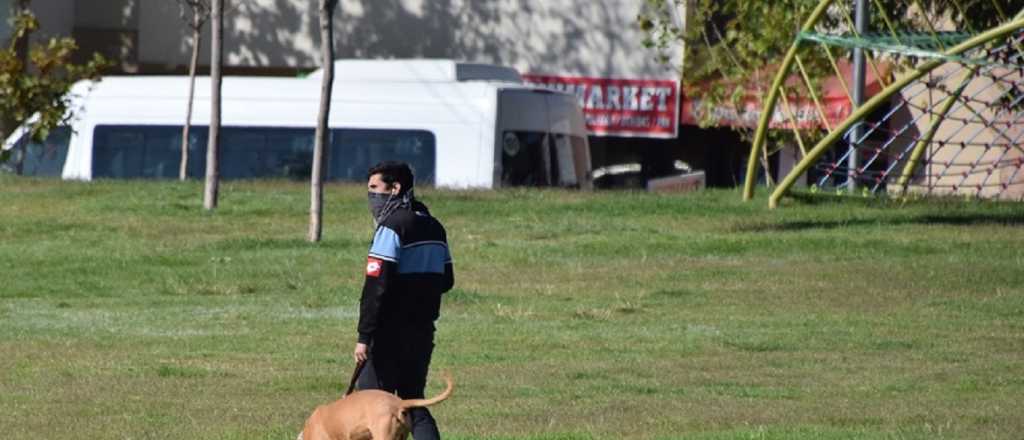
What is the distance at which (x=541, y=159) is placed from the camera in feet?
96.6

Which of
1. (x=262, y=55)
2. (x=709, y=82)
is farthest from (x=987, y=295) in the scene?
(x=262, y=55)

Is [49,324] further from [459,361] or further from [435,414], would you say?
[435,414]

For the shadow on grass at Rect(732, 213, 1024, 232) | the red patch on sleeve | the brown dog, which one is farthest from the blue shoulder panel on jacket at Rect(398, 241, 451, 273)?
the shadow on grass at Rect(732, 213, 1024, 232)

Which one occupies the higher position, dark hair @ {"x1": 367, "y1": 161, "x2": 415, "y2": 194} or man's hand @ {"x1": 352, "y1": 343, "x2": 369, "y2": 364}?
dark hair @ {"x1": 367, "y1": 161, "x2": 415, "y2": 194}

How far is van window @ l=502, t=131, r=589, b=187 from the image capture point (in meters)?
28.9

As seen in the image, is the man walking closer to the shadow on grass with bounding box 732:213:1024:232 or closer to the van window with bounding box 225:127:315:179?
the shadow on grass with bounding box 732:213:1024:232

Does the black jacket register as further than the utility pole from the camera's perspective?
No

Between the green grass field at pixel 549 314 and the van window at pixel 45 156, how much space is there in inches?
137

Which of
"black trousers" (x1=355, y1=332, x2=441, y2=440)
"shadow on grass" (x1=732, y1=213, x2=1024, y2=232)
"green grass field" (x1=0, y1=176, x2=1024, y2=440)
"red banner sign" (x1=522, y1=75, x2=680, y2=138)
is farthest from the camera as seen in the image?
"red banner sign" (x1=522, y1=75, x2=680, y2=138)

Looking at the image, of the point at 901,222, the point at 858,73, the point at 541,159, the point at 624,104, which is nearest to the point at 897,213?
the point at 901,222

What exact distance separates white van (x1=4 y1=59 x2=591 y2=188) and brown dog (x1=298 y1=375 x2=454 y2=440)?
19497 mm

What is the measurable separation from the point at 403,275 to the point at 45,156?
22032 mm

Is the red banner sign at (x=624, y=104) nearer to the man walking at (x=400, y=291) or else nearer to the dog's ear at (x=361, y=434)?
the man walking at (x=400, y=291)

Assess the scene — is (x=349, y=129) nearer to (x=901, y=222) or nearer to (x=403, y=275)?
(x=901, y=222)
